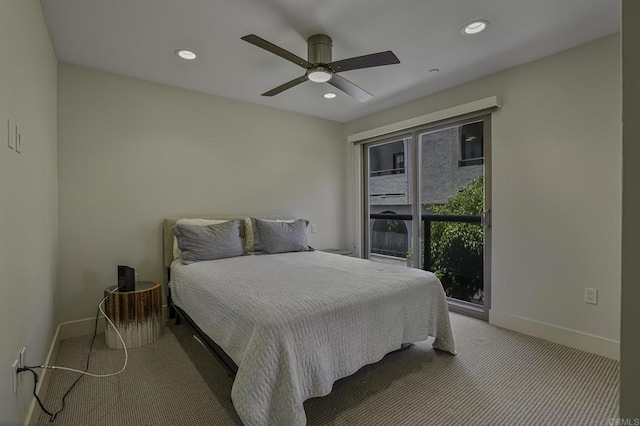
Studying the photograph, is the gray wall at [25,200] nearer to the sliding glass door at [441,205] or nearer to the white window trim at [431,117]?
the white window trim at [431,117]

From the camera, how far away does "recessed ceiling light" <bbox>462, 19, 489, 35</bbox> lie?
2137 mm

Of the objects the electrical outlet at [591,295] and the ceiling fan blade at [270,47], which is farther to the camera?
the electrical outlet at [591,295]

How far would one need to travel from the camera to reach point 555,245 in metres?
2.58

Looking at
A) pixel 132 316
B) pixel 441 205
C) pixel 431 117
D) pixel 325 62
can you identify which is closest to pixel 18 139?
pixel 132 316

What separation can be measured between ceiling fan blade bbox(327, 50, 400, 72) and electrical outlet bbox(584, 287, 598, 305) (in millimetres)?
2320

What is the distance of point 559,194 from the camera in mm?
2549

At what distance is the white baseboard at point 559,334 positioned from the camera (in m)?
2.31

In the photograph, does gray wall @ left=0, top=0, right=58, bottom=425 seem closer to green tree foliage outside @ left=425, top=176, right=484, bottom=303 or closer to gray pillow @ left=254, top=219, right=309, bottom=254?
gray pillow @ left=254, top=219, right=309, bottom=254

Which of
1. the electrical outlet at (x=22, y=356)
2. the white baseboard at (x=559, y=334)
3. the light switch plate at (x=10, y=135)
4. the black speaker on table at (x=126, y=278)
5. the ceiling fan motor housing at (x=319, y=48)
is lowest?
the white baseboard at (x=559, y=334)

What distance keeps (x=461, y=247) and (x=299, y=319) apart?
2501 millimetres

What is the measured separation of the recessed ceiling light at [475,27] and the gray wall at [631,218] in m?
1.92

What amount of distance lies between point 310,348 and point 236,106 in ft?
9.80

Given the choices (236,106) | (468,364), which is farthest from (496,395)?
(236,106)

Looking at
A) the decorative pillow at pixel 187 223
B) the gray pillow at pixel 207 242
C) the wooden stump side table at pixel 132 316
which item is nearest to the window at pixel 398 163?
the gray pillow at pixel 207 242
